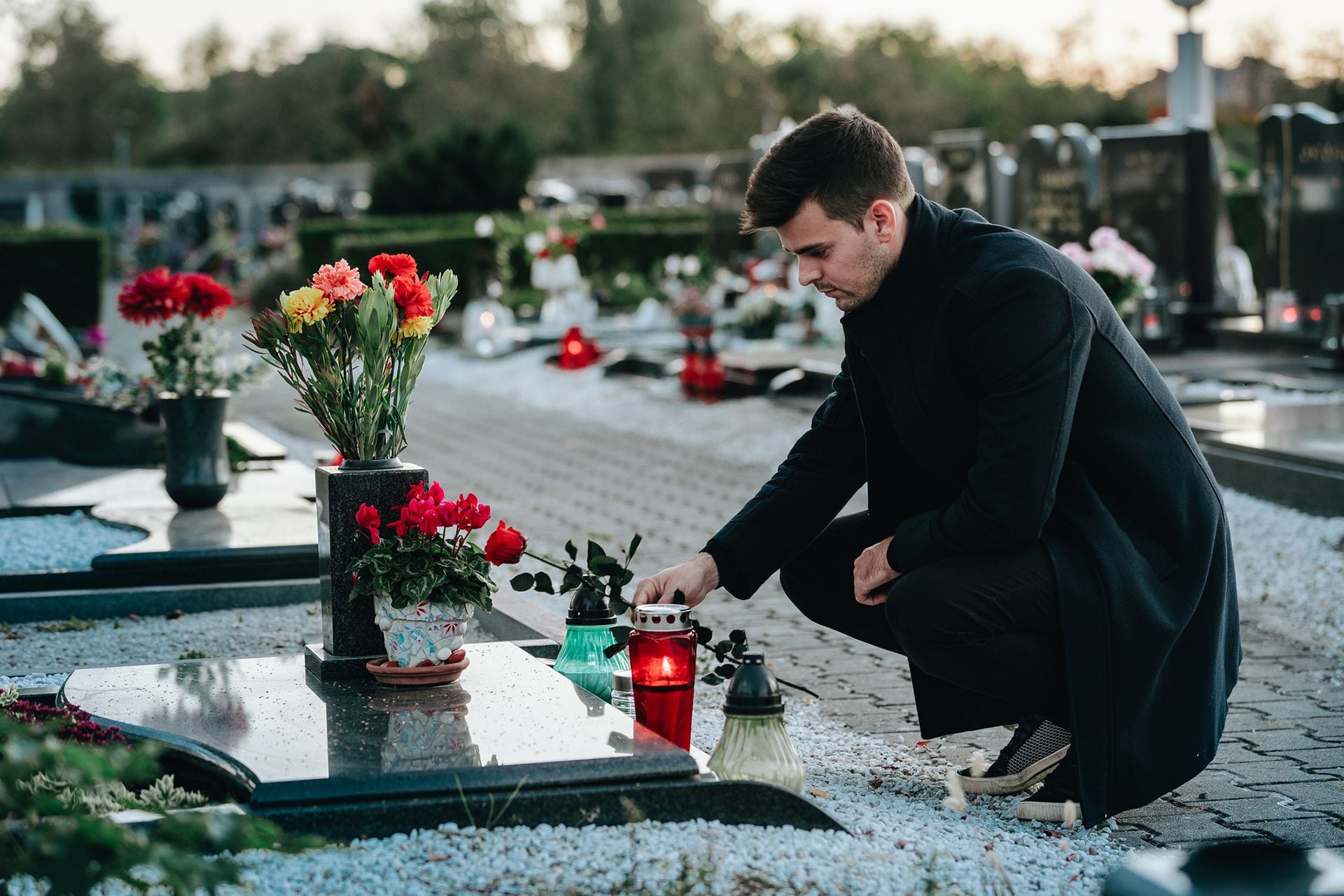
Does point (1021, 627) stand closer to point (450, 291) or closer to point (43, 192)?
point (450, 291)

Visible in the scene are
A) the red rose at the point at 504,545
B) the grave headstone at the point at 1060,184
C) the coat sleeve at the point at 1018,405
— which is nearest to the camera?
the coat sleeve at the point at 1018,405

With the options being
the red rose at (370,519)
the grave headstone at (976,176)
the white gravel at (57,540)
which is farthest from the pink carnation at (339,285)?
the grave headstone at (976,176)

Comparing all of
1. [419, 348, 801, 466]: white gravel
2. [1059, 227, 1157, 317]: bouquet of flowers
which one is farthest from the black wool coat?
[1059, 227, 1157, 317]: bouquet of flowers

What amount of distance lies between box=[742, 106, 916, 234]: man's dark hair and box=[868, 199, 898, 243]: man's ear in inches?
0.6

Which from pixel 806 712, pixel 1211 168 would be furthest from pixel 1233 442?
pixel 1211 168

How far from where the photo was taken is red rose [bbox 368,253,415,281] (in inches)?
161

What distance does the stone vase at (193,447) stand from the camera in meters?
6.74

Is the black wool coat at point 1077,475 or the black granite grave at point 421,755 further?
the black wool coat at point 1077,475

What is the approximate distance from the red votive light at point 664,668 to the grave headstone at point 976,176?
14.5 meters

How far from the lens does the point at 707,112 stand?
61.1 m

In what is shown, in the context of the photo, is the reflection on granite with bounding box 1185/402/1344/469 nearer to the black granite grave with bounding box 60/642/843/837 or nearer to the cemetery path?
the cemetery path

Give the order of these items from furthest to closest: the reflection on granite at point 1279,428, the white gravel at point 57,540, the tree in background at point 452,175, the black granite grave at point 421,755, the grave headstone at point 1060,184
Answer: the tree in background at point 452,175 < the grave headstone at point 1060,184 < the reflection on granite at point 1279,428 < the white gravel at point 57,540 < the black granite grave at point 421,755

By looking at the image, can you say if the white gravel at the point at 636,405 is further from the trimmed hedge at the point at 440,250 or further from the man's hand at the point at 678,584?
the man's hand at the point at 678,584

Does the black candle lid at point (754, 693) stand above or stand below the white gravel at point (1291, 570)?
above
